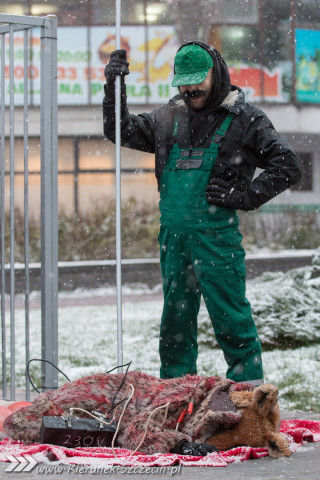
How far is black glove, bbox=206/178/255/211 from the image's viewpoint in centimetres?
409

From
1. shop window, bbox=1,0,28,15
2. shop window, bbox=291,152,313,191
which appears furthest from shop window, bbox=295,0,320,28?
shop window, bbox=1,0,28,15

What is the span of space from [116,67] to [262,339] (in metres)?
3.96

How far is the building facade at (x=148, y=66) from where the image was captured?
19.2 metres

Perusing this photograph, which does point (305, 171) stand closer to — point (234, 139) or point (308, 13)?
point (308, 13)

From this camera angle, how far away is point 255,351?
164 inches

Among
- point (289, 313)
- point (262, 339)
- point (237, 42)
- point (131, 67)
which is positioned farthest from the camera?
point (237, 42)

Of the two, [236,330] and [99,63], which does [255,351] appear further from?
[99,63]

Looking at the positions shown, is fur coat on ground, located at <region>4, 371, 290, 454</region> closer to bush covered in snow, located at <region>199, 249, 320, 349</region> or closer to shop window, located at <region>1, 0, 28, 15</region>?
bush covered in snow, located at <region>199, 249, 320, 349</region>

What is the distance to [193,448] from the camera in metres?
3.34

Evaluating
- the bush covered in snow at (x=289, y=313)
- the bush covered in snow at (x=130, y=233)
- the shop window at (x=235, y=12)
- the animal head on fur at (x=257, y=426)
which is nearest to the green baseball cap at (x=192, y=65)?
the animal head on fur at (x=257, y=426)

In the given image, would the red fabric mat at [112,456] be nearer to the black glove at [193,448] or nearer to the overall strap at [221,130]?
the black glove at [193,448]

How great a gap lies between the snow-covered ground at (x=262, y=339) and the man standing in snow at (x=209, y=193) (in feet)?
3.65

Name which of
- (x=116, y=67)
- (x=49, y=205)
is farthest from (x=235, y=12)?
(x=116, y=67)

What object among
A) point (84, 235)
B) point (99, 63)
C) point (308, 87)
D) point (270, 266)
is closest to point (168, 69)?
point (99, 63)
